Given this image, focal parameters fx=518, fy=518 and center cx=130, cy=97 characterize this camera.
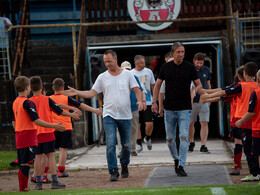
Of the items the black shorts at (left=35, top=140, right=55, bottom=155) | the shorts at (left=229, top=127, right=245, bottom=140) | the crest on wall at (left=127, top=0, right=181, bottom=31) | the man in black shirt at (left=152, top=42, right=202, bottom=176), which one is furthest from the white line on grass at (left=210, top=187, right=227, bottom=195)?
the crest on wall at (left=127, top=0, right=181, bottom=31)

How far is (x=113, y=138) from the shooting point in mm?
8367

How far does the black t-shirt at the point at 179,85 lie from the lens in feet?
28.0

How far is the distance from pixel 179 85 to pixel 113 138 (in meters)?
1.40

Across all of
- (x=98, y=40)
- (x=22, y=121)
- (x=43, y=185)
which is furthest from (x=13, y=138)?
(x=22, y=121)

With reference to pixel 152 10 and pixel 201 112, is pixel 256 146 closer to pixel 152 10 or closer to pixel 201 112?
pixel 201 112

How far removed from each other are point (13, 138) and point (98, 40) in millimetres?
3894

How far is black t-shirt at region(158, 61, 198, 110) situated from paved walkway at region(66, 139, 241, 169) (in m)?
1.79

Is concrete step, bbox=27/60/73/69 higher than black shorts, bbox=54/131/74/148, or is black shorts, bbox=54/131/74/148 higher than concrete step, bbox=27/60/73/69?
concrete step, bbox=27/60/73/69

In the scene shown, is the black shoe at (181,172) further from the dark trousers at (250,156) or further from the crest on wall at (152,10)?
the crest on wall at (152,10)

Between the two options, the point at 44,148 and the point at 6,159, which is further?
the point at 6,159

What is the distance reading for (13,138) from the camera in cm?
1376

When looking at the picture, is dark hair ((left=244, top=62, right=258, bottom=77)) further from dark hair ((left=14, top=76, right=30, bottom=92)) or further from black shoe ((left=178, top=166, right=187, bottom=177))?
dark hair ((left=14, top=76, right=30, bottom=92))

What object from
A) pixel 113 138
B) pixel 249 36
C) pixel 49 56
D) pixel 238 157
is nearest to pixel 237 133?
pixel 238 157

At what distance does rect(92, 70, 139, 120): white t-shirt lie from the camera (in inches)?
332
